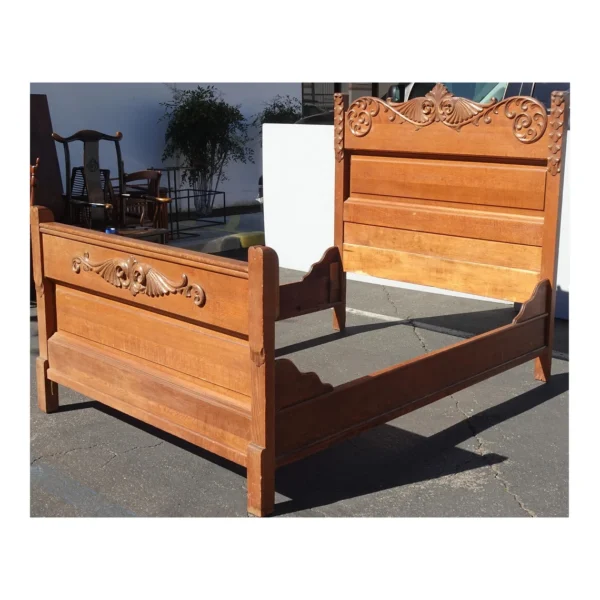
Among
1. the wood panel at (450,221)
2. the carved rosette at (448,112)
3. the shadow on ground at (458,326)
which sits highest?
the carved rosette at (448,112)

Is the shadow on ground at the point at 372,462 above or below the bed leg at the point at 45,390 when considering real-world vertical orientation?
below

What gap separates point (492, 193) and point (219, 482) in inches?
110

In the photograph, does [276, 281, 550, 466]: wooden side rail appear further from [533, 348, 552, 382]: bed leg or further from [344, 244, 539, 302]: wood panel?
[344, 244, 539, 302]: wood panel

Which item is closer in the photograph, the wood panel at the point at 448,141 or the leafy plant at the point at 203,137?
the wood panel at the point at 448,141

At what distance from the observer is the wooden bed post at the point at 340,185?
6195 millimetres

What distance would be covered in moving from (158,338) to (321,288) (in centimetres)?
250

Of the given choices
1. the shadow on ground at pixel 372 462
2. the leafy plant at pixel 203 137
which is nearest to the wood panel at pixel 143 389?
the shadow on ground at pixel 372 462

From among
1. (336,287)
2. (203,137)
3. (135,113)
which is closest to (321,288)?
(336,287)

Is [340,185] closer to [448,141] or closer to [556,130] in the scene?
[448,141]

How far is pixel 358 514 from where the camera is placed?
351 cm

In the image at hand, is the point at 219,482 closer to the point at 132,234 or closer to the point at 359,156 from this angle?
the point at 359,156

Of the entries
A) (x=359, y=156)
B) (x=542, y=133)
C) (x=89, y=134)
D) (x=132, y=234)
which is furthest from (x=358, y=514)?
(x=89, y=134)

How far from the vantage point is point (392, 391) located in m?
3.95

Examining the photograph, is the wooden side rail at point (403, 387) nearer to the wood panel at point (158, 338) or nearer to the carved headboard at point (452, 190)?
the wood panel at point (158, 338)
